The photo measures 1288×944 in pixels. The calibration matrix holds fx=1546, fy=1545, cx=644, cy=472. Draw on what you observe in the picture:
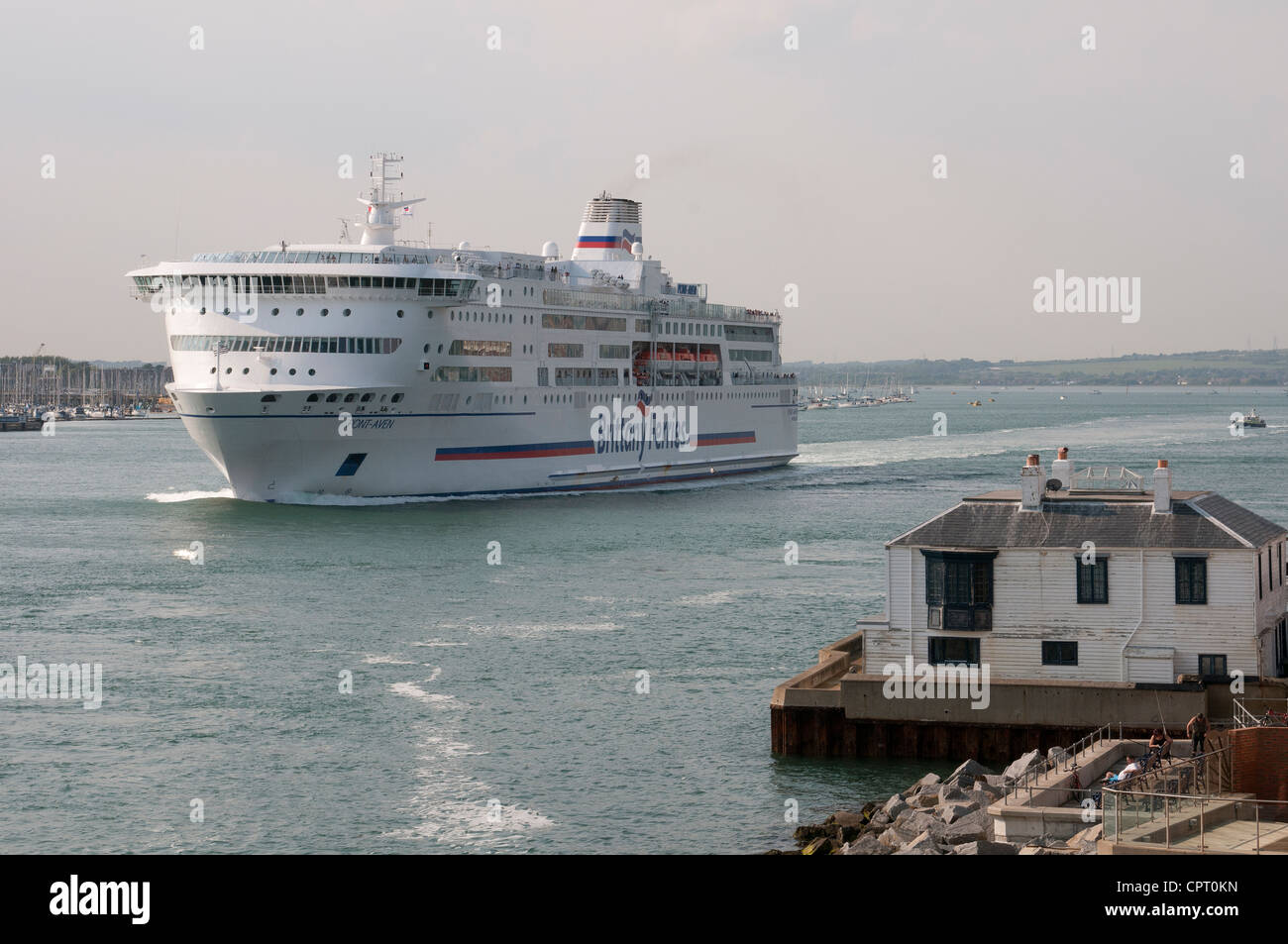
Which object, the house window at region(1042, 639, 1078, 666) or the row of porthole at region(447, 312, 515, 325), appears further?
the row of porthole at region(447, 312, 515, 325)

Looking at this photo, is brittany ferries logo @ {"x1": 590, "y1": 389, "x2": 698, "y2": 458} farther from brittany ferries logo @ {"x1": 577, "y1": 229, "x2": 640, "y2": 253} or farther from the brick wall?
the brick wall

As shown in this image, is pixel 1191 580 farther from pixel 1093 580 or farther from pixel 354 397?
pixel 354 397

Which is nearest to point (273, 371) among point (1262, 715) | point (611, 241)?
point (611, 241)

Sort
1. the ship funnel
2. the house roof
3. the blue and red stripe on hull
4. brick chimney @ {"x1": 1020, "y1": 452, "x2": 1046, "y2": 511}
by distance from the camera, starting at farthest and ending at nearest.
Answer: the ship funnel, the blue and red stripe on hull, brick chimney @ {"x1": 1020, "y1": 452, "x2": 1046, "y2": 511}, the house roof

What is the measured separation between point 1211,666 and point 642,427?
56.0m

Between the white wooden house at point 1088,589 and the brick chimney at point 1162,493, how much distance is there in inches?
0.9

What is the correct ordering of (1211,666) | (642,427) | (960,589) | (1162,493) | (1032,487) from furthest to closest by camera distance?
(642,427), (1032,487), (960,589), (1162,493), (1211,666)

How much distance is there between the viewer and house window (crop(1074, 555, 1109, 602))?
76.5 ft

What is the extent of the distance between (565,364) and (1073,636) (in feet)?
163

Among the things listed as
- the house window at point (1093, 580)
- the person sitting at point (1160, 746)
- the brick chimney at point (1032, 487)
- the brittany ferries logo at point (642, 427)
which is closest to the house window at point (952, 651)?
the house window at point (1093, 580)

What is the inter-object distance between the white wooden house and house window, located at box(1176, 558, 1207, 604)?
0.01 meters

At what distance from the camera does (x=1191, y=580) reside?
23062 mm

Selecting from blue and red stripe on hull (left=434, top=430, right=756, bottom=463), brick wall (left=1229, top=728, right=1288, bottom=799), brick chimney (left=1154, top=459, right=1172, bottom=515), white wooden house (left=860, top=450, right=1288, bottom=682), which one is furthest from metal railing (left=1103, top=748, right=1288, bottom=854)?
blue and red stripe on hull (left=434, top=430, right=756, bottom=463)
